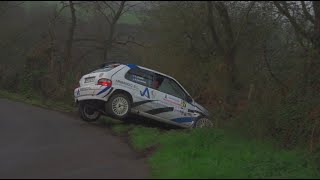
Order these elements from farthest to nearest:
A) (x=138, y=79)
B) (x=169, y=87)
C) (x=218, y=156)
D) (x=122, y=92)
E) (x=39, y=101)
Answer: (x=39, y=101) < (x=169, y=87) < (x=138, y=79) < (x=122, y=92) < (x=218, y=156)

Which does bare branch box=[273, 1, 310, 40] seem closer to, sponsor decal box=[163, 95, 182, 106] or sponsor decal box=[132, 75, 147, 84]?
sponsor decal box=[163, 95, 182, 106]

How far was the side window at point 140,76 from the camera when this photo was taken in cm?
1662

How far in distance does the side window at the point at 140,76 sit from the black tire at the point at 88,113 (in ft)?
5.40

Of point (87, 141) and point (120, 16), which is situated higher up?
point (120, 16)

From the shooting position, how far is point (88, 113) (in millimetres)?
17531

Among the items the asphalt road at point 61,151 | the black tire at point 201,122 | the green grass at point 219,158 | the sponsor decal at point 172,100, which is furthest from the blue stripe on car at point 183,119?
the green grass at point 219,158

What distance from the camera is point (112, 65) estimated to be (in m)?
16.9

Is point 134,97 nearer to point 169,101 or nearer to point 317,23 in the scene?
point 169,101

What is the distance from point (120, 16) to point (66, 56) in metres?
3.96

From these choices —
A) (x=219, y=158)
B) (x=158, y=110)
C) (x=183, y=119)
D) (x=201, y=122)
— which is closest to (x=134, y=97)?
(x=158, y=110)

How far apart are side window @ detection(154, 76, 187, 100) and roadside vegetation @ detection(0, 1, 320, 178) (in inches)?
53.1

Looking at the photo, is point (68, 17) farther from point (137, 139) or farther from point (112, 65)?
point (137, 139)

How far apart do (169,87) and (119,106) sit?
1.82m

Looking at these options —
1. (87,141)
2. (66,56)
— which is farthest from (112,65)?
(66,56)
